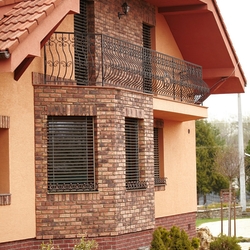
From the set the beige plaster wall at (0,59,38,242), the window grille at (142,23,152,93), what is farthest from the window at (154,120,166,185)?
the beige plaster wall at (0,59,38,242)

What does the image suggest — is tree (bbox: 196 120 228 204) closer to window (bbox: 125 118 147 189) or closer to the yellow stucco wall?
the yellow stucco wall

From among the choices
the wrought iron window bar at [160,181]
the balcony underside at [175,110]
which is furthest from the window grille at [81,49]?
the wrought iron window bar at [160,181]

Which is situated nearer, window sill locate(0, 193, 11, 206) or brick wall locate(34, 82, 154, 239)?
window sill locate(0, 193, 11, 206)

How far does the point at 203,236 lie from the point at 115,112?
315 inches

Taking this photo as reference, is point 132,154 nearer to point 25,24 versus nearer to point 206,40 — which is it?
point 25,24

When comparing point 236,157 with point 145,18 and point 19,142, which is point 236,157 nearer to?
point 145,18

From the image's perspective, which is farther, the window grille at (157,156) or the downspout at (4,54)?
the window grille at (157,156)

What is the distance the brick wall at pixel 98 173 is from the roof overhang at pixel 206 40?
5081 mm

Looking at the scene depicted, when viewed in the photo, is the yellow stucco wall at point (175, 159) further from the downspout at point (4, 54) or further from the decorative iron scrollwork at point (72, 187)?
the downspout at point (4, 54)

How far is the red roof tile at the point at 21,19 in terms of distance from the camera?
1173 cm

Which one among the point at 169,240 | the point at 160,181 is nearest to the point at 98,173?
the point at 169,240

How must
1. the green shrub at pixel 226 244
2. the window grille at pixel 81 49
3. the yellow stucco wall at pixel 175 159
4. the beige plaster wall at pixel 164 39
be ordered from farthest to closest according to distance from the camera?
the beige plaster wall at pixel 164 39, the yellow stucco wall at pixel 175 159, the green shrub at pixel 226 244, the window grille at pixel 81 49

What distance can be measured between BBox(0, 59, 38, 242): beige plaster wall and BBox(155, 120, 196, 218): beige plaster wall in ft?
19.1

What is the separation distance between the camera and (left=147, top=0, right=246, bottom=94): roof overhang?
64.0 feet
